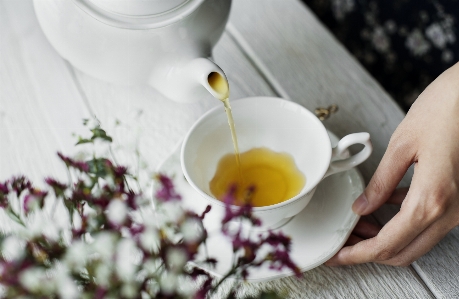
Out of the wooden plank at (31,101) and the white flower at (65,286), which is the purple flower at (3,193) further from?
the wooden plank at (31,101)

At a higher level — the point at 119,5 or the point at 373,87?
the point at 119,5

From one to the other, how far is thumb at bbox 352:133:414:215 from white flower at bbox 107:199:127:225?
1.23ft

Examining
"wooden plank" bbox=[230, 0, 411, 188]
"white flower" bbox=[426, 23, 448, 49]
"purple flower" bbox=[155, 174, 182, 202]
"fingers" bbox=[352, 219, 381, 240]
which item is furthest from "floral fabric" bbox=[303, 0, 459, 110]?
"purple flower" bbox=[155, 174, 182, 202]

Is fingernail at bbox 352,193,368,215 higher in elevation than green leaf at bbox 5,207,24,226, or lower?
lower

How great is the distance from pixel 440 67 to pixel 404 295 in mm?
623

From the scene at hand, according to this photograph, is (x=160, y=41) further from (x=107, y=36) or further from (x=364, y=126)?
(x=364, y=126)

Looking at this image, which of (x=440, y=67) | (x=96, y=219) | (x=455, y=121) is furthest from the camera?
(x=440, y=67)

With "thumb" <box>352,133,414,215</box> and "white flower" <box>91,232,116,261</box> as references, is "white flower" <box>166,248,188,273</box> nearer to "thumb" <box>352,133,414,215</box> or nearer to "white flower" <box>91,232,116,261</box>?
"white flower" <box>91,232,116,261</box>

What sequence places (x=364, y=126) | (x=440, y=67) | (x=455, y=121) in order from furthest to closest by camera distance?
(x=440, y=67) < (x=364, y=126) < (x=455, y=121)

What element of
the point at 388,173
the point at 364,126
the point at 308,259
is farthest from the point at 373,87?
the point at 308,259

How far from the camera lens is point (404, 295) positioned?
612mm

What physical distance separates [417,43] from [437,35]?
0.21 feet

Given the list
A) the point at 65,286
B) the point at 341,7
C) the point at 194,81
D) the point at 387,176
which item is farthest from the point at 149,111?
the point at 341,7

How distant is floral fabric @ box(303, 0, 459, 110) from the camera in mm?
994
